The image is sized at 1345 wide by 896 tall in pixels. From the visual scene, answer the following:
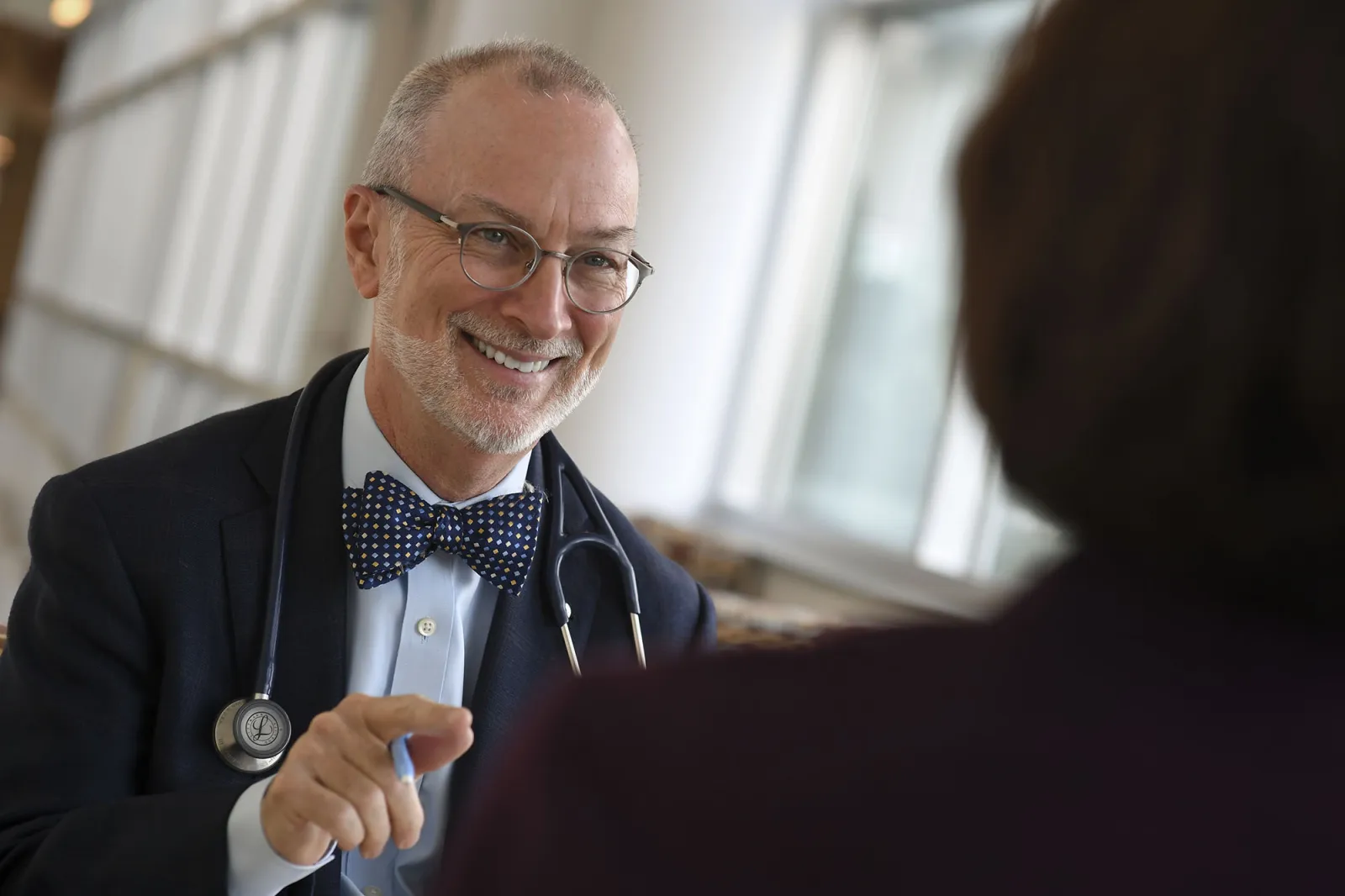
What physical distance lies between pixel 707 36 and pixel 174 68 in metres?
5.20

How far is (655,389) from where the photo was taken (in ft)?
15.0

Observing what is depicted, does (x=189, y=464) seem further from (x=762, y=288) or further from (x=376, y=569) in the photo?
(x=762, y=288)

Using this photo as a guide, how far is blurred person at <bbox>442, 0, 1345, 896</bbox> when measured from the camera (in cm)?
54

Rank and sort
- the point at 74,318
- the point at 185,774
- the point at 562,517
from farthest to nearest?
the point at 74,318, the point at 562,517, the point at 185,774

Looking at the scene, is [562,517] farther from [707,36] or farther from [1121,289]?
[707,36]

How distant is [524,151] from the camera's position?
1767mm

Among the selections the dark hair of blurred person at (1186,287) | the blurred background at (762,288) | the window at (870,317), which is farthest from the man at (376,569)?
the window at (870,317)

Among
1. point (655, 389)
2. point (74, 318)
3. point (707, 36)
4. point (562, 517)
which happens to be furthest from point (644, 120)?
point (74, 318)

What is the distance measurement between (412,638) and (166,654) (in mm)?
287

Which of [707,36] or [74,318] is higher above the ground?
[707,36]

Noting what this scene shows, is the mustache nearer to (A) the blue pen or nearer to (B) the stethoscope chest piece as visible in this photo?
(B) the stethoscope chest piece

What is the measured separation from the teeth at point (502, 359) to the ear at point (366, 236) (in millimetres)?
186

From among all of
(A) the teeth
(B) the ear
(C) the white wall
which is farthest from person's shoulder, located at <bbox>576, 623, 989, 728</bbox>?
(C) the white wall

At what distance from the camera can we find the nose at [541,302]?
1794 mm
